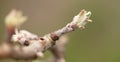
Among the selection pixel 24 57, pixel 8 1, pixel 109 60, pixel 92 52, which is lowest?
pixel 24 57

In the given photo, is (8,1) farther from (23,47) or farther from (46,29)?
(23,47)

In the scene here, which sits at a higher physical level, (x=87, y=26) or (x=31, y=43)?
(x=87, y=26)

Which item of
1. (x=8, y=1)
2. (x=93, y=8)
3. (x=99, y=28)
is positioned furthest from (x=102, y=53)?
(x=8, y=1)

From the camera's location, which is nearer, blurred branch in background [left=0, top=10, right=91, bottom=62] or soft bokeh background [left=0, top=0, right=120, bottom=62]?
blurred branch in background [left=0, top=10, right=91, bottom=62]

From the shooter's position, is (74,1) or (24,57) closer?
(24,57)

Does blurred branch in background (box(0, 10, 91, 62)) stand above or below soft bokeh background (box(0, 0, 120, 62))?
below

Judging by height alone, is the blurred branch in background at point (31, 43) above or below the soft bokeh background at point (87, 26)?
below

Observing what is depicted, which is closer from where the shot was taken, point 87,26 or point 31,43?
point 31,43

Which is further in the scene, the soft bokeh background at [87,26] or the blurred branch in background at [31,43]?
the soft bokeh background at [87,26]
